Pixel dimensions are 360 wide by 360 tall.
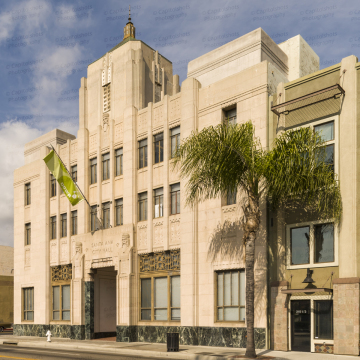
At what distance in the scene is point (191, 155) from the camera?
21.2 m


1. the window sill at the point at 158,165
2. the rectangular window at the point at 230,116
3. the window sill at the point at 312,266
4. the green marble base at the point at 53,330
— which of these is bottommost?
the green marble base at the point at 53,330

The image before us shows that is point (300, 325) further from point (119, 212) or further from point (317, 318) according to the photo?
point (119, 212)

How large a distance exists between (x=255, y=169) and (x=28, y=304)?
26.6 metres

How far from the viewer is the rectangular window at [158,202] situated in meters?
29.8

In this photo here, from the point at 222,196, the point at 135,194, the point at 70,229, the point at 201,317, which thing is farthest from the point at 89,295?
the point at 222,196

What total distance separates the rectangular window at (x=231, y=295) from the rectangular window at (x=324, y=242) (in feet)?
14.4

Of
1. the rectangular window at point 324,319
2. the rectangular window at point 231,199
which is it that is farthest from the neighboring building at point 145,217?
the rectangular window at point 324,319

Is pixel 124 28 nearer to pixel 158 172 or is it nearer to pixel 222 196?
pixel 158 172

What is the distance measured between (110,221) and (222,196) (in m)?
9.58

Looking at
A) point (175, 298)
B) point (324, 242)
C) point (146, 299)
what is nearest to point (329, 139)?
point (324, 242)

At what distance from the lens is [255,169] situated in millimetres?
21188

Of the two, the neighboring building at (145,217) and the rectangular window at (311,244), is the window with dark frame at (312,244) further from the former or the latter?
the neighboring building at (145,217)

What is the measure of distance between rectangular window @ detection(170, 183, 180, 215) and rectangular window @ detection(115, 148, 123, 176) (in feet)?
17.0

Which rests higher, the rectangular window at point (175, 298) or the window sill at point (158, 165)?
the window sill at point (158, 165)
